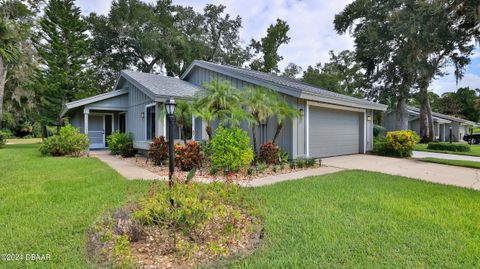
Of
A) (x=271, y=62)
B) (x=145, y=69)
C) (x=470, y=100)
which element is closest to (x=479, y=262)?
(x=271, y=62)

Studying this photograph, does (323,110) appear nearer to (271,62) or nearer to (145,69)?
(271,62)

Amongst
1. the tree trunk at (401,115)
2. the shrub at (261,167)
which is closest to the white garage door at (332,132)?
the shrub at (261,167)

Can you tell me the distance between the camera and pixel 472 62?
19.6 m

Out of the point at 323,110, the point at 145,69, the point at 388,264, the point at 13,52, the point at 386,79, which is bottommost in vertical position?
the point at 388,264

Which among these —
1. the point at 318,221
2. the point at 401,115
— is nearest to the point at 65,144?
the point at 318,221

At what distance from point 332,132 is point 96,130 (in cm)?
1381

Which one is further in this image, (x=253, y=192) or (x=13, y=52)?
(x=13, y=52)

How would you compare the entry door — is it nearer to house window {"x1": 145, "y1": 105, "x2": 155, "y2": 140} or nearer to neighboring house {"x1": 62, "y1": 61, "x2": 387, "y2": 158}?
neighboring house {"x1": 62, "y1": 61, "x2": 387, "y2": 158}

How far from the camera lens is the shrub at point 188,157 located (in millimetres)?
8008

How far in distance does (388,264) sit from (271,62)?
28.7 m

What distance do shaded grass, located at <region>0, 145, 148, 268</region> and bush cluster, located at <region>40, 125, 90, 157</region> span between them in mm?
3534

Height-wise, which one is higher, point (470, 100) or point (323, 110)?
point (470, 100)

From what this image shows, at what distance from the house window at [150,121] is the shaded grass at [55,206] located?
3815 millimetres

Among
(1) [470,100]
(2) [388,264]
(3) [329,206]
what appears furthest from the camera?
(1) [470,100]
